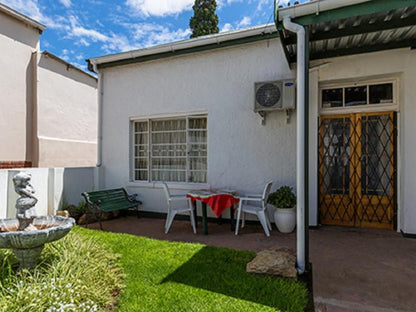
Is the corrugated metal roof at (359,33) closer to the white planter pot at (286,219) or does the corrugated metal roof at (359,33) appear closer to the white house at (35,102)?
the white planter pot at (286,219)

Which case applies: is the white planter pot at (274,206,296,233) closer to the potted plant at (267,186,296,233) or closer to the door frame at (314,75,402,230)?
the potted plant at (267,186,296,233)

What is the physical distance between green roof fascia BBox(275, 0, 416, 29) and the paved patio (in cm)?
313

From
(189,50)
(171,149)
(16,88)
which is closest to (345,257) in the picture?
(171,149)

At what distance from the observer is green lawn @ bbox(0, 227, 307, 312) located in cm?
246

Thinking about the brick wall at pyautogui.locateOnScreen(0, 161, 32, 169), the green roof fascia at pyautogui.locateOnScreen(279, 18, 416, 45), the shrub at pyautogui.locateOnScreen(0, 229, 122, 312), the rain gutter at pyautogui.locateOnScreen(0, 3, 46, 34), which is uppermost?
the rain gutter at pyautogui.locateOnScreen(0, 3, 46, 34)

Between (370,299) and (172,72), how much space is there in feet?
18.6

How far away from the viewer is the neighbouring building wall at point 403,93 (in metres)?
4.51

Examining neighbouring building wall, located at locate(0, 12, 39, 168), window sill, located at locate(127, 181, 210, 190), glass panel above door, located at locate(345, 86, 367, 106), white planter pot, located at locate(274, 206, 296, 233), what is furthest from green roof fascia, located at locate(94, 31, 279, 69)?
white planter pot, located at locate(274, 206, 296, 233)

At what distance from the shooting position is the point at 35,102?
8594 mm

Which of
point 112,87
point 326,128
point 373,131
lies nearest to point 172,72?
point 112,87

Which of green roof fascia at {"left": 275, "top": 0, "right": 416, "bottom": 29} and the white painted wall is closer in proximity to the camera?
green roof fascia at {"left": 275, "top": 0, "right": 416, "bottom": 29}

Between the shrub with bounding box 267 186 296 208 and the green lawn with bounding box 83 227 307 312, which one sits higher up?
the shrub with bounding box 267 186 296 208

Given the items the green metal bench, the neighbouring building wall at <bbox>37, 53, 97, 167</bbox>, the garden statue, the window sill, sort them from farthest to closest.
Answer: the neighbouring building wall at <bbox>37, 53, 97, 167</bbox> < the window sill < the green metal bench < the garden statue

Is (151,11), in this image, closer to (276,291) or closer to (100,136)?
(100,136)
